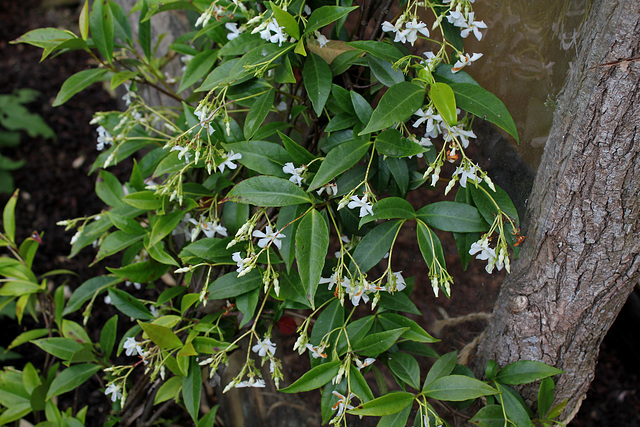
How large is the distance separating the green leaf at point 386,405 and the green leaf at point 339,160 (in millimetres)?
395

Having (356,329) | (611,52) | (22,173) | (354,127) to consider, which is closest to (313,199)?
(354,127)

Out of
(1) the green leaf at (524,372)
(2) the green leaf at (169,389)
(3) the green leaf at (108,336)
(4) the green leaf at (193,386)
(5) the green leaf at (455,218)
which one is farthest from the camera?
(3) the green leaf at (108,336)

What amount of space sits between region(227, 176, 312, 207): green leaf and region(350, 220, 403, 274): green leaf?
14 cm

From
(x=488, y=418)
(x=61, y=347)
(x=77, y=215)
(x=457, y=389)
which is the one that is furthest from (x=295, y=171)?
(x=77, y=215)

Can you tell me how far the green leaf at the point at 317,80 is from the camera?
0.95 metres

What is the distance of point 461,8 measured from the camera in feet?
2.87

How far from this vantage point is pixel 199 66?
124 cm

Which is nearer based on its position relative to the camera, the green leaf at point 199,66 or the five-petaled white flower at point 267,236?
the five-petaled white flower at point 267,236

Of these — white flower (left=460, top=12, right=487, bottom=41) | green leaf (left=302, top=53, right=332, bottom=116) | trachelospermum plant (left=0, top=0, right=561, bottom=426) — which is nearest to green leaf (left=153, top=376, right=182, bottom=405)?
trachelospermum plant (left=0, top=0, right=561, bottom=426)

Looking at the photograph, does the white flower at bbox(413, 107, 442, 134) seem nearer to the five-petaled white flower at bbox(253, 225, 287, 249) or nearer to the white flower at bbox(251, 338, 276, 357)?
the five-petaled white flower at bbox(253, 225, 287, 249)

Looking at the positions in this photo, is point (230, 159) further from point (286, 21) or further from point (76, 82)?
point (76, 82)

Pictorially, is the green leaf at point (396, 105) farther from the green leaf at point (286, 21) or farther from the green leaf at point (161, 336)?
the green leaf at point (161, 336)

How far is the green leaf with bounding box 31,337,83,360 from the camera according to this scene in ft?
4.34

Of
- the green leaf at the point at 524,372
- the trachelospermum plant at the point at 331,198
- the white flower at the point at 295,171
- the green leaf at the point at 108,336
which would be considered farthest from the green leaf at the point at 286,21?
the green leaf at the point at 108,336
